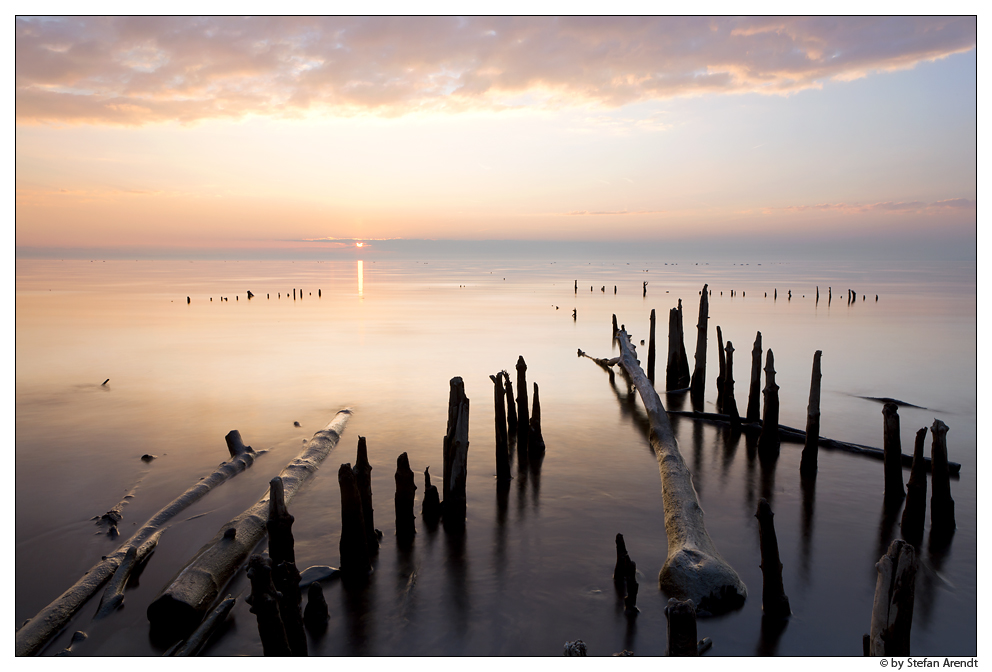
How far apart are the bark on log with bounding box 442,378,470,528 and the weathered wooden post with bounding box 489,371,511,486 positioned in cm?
198

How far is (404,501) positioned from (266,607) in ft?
15.0

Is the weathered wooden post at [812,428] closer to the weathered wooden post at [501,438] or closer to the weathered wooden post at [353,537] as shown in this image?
the weathered wooden post at [501,438]

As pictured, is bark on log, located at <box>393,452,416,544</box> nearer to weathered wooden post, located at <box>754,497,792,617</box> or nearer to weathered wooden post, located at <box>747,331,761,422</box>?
weathered wooden post, located at <box>754,497,792,617</box>

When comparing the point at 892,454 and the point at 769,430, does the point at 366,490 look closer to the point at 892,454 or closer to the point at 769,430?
the point at 892,454

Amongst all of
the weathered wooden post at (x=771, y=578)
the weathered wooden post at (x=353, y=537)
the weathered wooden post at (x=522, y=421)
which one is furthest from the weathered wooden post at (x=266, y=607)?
the weathered wooden post at (x=522, y=421)

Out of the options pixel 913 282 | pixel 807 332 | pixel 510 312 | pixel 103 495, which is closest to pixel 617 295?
pixel 510 312

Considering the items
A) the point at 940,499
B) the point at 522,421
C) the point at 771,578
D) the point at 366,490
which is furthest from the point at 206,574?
the point at 940,499

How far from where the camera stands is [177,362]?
28.6 metres

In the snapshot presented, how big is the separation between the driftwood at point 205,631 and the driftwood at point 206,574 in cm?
26

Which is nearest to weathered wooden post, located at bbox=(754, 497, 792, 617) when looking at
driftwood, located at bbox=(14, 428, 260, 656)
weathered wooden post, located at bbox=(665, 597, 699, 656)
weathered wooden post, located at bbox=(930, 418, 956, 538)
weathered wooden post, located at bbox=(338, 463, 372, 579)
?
weathered wooden post, located at bbox=(665, 597, 699, 656)

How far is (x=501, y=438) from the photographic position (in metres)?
13.1

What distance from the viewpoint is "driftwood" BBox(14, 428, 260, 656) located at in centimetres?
752

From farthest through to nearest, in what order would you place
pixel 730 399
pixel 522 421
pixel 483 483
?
pixel 730 399
pixel 522 421
pixel 483 483

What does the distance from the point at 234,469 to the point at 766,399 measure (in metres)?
12.9
